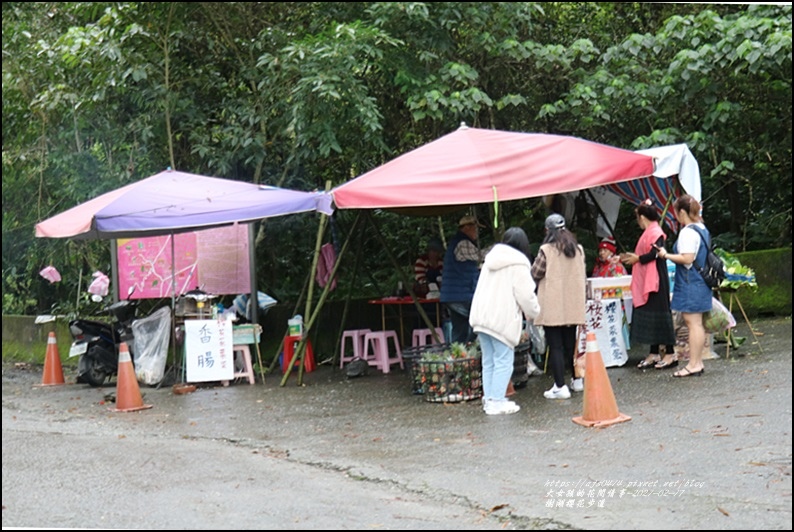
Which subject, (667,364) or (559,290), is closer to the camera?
(559,290)

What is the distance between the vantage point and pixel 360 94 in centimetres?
1226

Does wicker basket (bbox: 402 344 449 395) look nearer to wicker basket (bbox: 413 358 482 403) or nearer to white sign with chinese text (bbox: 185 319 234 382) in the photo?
wicker basket (bbox: 413 358 482 403)

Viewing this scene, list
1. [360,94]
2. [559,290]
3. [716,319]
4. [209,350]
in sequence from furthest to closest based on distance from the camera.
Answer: [360,94], [209,350], [716,319], [559,290]

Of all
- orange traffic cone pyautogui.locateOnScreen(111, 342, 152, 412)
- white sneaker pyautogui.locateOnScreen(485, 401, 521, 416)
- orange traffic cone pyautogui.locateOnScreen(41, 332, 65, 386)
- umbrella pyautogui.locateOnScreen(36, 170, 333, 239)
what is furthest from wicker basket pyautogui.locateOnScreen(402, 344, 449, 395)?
orange traffic cone pyautogui.locateOnScreen(41, 332, 65, 386)

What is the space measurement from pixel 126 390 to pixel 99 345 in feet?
8.11

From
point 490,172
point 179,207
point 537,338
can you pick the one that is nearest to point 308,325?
point 179,207

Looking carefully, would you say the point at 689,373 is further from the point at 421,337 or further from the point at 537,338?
the point at 421,337

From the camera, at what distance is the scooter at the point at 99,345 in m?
12.9

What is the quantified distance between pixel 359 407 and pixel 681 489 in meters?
4.61

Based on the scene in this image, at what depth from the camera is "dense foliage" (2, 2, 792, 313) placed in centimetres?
1237

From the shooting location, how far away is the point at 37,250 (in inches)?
677

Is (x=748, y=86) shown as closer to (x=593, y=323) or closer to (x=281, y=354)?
(x=593, y=323)

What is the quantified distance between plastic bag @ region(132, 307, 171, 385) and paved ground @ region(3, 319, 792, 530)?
1.46 m

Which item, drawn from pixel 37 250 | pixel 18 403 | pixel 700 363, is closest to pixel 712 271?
pixel 700 363
